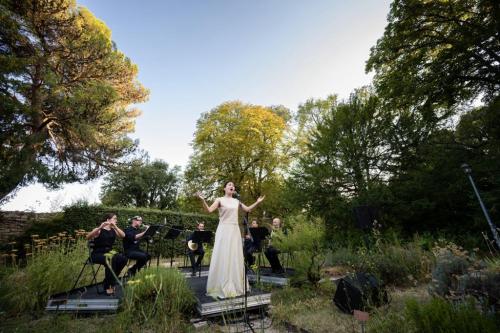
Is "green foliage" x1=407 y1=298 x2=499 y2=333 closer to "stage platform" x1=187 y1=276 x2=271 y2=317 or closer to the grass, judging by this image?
the grass

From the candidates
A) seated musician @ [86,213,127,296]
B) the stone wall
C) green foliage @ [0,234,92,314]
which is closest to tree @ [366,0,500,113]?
seated musician @ [86,213,127,296]

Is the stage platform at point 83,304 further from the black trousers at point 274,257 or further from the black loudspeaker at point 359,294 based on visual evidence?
the black loudspeaker at point 359,294

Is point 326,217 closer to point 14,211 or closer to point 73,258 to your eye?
point 73,258

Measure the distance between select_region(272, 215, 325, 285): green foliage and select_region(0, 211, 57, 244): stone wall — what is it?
8.92 metres

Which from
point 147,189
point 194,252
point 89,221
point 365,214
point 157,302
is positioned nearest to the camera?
point 157,302

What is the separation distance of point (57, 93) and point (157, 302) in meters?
Answer: 10.3

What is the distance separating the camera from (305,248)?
8.41 meters

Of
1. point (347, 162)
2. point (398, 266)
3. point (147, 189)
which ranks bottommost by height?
point (398, 266)

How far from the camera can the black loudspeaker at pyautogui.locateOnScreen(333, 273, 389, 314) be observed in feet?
13.2

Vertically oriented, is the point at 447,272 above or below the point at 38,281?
below

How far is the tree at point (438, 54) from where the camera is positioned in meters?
8.95

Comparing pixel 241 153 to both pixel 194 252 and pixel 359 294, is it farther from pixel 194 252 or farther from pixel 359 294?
pixel 359 294

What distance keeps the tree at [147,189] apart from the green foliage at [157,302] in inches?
834

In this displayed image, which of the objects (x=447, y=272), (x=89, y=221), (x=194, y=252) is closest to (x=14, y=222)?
(x=89, y=221)
